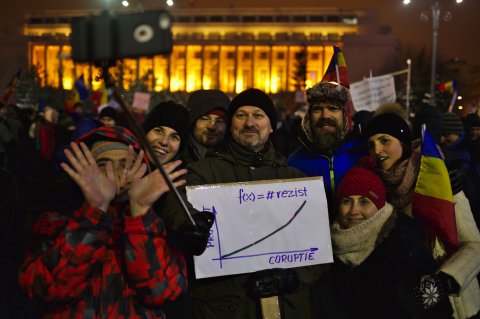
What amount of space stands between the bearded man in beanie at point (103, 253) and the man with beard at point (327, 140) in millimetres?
1493

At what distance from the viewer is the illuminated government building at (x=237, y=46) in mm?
83875

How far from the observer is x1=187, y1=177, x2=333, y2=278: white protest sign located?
2785mm

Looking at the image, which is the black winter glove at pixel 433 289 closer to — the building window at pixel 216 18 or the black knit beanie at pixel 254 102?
the black knit beanie at pixel 254 102

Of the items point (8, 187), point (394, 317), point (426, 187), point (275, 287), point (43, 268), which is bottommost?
point (394, 317)

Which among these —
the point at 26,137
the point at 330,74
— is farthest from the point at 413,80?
the point at 330,74

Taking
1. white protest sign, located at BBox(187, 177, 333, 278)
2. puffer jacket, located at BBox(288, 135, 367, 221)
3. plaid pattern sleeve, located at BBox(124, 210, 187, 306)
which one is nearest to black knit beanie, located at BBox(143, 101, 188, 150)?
puffer jacket, located at BBox(288, 135, 367, 221)

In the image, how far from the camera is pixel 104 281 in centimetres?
232

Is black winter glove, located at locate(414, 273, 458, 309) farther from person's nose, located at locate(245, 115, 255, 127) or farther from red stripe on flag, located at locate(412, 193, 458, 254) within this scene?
person's nose, located at locate(245, 115, 255, 127)

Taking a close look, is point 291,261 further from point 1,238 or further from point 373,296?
point 1,238

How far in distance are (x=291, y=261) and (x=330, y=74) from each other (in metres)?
2.21

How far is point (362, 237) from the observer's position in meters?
2.95

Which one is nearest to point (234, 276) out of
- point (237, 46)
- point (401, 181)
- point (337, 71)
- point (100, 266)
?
point (100, 266)

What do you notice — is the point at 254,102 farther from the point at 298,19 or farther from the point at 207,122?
the point at 298,19

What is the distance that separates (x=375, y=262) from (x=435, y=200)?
531 mm
